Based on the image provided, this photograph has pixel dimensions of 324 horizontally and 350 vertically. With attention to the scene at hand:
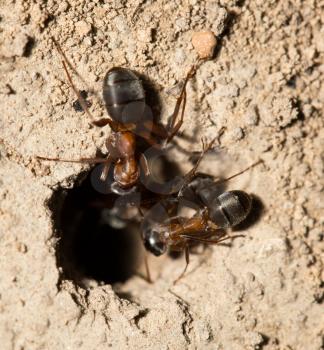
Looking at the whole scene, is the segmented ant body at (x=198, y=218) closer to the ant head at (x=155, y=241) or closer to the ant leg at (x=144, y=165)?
the ant head at (x=155, y=241)

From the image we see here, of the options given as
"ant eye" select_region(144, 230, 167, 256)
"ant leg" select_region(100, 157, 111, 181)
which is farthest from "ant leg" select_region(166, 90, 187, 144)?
"ant eye" select_region(144, 230, 167, 256)

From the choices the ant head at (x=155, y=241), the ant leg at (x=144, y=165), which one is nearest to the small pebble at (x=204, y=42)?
the ant leg at (x=144, y=165)

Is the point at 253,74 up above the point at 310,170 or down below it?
above

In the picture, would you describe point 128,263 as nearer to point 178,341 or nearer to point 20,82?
point 178,341

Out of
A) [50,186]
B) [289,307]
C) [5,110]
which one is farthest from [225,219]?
[5,110]

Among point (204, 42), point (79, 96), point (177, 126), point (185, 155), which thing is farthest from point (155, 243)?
point (204, 42)
